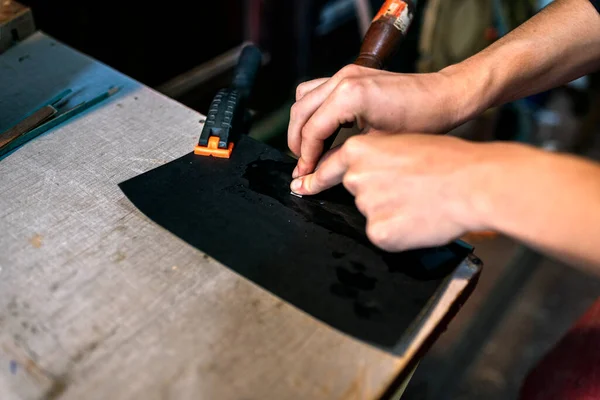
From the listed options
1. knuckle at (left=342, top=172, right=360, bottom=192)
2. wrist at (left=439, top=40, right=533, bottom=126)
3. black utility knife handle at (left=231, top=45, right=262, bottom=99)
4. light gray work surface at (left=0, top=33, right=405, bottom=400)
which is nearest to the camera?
light gray work surface at (left=0, top=33, right=405, bottom=400)

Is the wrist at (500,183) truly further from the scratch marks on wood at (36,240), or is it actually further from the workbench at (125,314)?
the scratch marks on wood at (36,240)

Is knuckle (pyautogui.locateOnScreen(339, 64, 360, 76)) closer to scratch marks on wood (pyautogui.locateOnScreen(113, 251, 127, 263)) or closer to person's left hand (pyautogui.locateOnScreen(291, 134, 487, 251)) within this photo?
person's left hand (pyautogui.locateOnScreen(291, 134, 487, 251))

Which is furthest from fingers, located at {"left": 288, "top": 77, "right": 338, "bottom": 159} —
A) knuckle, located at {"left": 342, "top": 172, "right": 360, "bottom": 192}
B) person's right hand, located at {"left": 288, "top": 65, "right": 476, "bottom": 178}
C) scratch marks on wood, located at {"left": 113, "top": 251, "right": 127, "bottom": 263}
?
scratch marks on wood, located at {"left": 113, "top": 251, "right": 127, "bottom": 263}

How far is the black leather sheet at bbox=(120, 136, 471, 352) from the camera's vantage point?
0.52 meters

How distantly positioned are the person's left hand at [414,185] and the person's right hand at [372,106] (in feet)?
0.21

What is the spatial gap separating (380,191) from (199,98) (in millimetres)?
1115

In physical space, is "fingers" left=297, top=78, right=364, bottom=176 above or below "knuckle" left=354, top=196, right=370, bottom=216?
above

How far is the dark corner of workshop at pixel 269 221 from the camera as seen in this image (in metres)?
0.48

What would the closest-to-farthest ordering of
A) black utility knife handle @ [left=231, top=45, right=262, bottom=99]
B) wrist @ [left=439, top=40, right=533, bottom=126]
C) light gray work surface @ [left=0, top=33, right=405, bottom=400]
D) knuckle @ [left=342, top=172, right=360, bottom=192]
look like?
light gray work surface @ [left=0, top=33, right=405, bottom=400]
knuckle @ [left=342, top=172, right=360, bottom=192]
wrist @ [left=439, top=40, right=533, bottom=126]
black utility knife handle @ [left=231, top=45, right=262, bottom=99]

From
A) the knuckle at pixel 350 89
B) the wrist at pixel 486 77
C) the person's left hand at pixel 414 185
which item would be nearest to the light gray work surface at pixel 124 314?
the person's left hand at pixel 414 185

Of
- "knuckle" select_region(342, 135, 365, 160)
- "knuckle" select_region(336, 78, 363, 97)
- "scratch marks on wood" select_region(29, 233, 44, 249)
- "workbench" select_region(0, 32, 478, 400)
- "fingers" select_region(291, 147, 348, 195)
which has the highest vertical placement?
"knuckle" select_region(336, 78, 363, 97)

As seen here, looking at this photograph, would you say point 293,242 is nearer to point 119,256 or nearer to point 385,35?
point 119,256

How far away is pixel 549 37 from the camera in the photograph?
72cm

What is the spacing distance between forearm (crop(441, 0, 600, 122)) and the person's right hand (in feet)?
0.09
